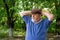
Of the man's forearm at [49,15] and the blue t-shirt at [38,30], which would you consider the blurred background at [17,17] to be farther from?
the blue t-shirt at [38,30]

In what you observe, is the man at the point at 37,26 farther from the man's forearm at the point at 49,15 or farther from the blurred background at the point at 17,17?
the blurred background at the point at 17,17

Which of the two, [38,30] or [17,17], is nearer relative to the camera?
[38,30]

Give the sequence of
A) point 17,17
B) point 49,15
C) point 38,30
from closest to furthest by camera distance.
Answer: point 38,30 < point 49,15 < point 17,17

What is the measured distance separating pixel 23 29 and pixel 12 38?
1248 millimetres

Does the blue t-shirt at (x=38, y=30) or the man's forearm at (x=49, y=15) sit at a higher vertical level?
the man's forearm at (x=49, y=15)

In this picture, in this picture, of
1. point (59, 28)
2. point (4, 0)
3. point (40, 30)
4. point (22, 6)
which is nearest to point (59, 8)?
point (59, 28)

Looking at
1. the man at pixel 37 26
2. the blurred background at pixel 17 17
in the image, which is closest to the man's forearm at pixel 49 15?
the man at pixel 37 26

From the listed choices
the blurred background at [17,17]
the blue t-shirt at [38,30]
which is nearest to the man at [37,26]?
the blue t-shirt at [38,30]

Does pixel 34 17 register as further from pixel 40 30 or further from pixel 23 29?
pixel 23 29

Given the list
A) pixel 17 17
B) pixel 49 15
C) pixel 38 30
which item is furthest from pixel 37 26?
pixel 17 17

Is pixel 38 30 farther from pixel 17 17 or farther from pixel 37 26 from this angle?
pixel 17 17

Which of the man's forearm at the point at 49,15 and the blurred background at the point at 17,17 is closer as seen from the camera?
the man's forearm at the point at 49,15

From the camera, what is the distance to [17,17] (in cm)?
1164

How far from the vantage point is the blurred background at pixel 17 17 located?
9.95m
